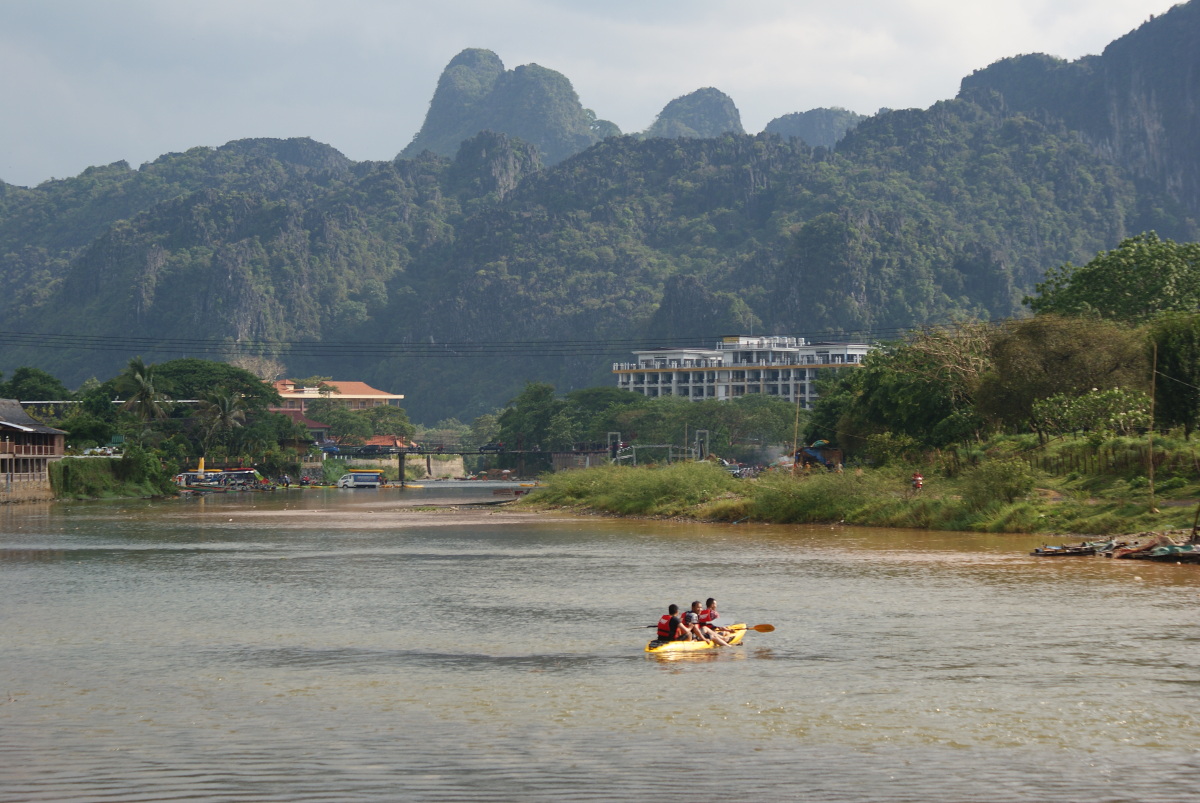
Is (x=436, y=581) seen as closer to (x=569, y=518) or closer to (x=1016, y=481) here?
(x=1016, y=481)

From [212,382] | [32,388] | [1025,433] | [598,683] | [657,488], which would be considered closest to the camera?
[598,683]

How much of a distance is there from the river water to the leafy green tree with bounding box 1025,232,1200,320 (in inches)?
1690

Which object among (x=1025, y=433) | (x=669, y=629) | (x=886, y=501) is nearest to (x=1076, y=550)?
(x=886, y=501)

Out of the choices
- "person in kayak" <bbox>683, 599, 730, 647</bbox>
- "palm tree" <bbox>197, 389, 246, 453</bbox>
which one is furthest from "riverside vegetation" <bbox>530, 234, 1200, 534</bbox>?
"palm tree" <bbox>197, 389, 246, 453</bbox>

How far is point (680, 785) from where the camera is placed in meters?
15.6

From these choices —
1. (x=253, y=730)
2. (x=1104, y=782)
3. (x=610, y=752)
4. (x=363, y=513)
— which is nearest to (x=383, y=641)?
(x=253, y=730)

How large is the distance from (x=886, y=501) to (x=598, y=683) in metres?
39.6

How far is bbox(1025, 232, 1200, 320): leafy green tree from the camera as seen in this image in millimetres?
81500

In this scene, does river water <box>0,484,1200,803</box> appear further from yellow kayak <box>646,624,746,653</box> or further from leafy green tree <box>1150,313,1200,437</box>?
leafy green tree <box>1150,313,1200,437</box>

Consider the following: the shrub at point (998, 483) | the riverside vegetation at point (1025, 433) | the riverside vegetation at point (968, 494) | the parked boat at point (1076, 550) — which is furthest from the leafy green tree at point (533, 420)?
the parked boat at point (1076, 550)

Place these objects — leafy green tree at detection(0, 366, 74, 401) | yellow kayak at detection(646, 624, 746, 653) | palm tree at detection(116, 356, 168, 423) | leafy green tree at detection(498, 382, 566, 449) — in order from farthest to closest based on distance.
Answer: leafy green tree at detection(498, 382, 566, 449) < leafy green tree at detection(0, 366, 74, 401) < palm tree at detection(116, 356, 168, 423) < yellow kayak at detection(646, 624, 746, 653)

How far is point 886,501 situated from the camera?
5991 centimetres

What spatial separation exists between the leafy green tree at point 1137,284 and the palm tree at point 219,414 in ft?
304

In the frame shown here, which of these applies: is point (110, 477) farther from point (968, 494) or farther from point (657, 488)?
point (968, 494)
